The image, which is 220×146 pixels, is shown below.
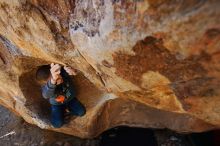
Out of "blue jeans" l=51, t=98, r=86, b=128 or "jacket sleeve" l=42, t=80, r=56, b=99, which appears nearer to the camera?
"jacket sleeve" l=42, t=80, r=56, b=99

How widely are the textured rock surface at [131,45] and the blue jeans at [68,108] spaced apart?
0.41 meters

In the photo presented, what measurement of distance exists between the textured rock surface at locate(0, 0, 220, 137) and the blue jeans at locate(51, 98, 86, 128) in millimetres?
410

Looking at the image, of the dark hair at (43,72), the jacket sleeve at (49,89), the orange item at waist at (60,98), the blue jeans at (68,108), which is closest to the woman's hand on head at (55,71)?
the jacket sleeve at (49,89)

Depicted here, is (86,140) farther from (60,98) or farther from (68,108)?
(60,98)

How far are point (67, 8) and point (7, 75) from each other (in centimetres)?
114

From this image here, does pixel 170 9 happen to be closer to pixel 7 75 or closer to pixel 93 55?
pixel 93 55

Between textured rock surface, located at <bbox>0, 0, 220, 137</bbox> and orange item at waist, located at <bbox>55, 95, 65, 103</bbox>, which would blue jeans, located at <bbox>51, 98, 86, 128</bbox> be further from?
textured rock surface, located at <bbox>0, 0, 220, 137</bbox>

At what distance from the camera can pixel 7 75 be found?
291cm

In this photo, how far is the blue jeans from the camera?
305 cm

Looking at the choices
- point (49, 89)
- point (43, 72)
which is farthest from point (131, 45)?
point (43, 72)

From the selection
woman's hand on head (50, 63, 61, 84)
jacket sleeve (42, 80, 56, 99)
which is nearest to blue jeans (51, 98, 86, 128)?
jacket sleeve (42, 80, 56, 99)

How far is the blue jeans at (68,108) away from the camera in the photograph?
3053 mm

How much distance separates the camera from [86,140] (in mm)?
3539

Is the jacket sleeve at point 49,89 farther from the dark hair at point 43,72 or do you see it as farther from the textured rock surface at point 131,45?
the dark hair at point 43,72
